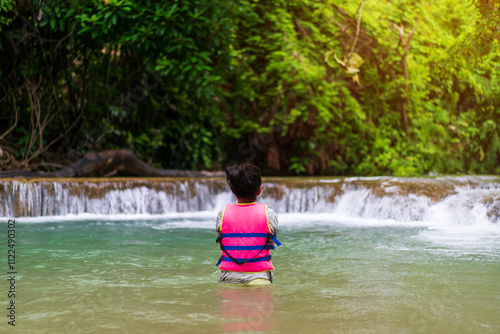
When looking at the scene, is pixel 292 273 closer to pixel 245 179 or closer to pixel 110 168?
pixel 245 179

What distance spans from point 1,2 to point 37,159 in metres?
3.51

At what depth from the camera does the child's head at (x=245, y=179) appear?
4.33 meters

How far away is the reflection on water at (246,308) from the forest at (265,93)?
25.2 feet

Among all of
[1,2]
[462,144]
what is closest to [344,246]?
[1,2]

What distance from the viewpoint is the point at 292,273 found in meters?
5.46

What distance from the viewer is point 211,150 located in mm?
15797

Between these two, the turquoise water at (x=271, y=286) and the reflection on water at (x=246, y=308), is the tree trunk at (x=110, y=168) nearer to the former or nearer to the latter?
the turquoise water at (x=271, y=286)

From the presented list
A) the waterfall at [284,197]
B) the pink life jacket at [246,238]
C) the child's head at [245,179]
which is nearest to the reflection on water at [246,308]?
the pink life jacket at [246,238]

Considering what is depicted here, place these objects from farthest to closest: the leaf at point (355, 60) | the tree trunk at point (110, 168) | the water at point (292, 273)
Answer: the tree trunk at point (110, 168) < the leaf at point (355, 60) < the water at point (292, 273)

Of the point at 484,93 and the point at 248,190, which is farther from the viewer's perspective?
the point at 484,93

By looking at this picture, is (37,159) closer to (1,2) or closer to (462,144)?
(1,2)

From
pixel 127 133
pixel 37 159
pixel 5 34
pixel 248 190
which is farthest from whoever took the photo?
pixel 127 133

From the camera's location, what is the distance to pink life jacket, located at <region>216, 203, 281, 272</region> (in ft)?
14.3

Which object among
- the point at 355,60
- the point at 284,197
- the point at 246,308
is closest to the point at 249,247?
the point at 246,308
